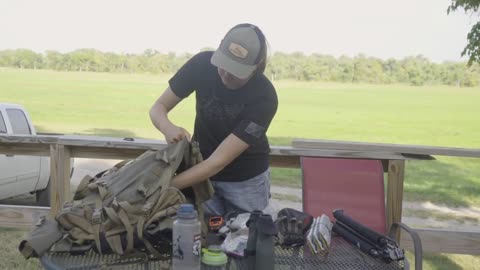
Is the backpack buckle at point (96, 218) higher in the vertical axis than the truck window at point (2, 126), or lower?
higher

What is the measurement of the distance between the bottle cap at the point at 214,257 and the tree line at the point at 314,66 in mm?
64955

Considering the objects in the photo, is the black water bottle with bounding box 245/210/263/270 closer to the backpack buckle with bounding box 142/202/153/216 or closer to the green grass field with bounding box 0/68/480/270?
the backpack buckle with bounding box 142/202/153/216

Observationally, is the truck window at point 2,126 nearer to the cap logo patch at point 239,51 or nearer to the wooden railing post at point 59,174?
the wooden railing post at point 59,174

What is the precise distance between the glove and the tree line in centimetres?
6442

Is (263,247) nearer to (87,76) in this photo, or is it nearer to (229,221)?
(229,221)

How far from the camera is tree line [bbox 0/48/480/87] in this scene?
2670 inches

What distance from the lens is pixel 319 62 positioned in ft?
229

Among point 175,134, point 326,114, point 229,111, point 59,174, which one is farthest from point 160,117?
point 326,114

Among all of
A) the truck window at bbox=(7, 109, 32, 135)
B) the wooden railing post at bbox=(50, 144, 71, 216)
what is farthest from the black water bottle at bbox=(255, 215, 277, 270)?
the truck window at bbox=(7, 109, 32, 135)

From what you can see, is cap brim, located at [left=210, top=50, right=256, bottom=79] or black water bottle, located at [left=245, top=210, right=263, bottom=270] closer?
black water bottle, located at [left=245, top=210, right=263, bottom=270]

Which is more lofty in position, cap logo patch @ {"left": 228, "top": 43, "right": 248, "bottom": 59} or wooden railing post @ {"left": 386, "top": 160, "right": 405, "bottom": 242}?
cap logo patch @ {"left": 228, "top": 43, "right": 248, "bottom": 59}

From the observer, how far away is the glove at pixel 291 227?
259 centimetres

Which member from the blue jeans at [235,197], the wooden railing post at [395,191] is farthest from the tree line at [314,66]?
the blue jeans at [235,197]

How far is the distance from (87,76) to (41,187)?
56671 mm
